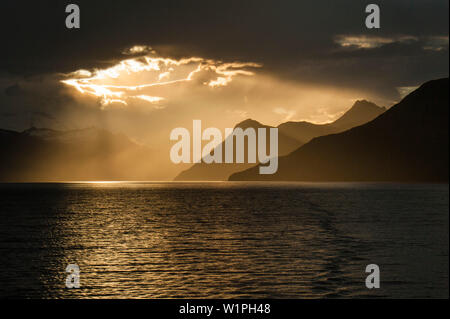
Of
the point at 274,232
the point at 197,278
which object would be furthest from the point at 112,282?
the point at 274,232

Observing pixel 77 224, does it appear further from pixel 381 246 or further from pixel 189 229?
pixel 381 246

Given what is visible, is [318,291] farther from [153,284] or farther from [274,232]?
[274,232]

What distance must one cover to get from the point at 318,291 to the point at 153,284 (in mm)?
12626

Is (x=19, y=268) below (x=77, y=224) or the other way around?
below

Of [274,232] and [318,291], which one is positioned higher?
[274,232]

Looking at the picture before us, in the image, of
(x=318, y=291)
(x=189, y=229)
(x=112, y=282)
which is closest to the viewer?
(x=318, y=291)

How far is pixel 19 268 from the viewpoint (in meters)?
46.0

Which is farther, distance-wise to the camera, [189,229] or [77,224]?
[77,224]

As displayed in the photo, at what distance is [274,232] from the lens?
76.2 meters

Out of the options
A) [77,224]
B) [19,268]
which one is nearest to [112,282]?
[19,268]

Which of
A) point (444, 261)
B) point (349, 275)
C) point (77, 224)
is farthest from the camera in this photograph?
point (77, 224)
